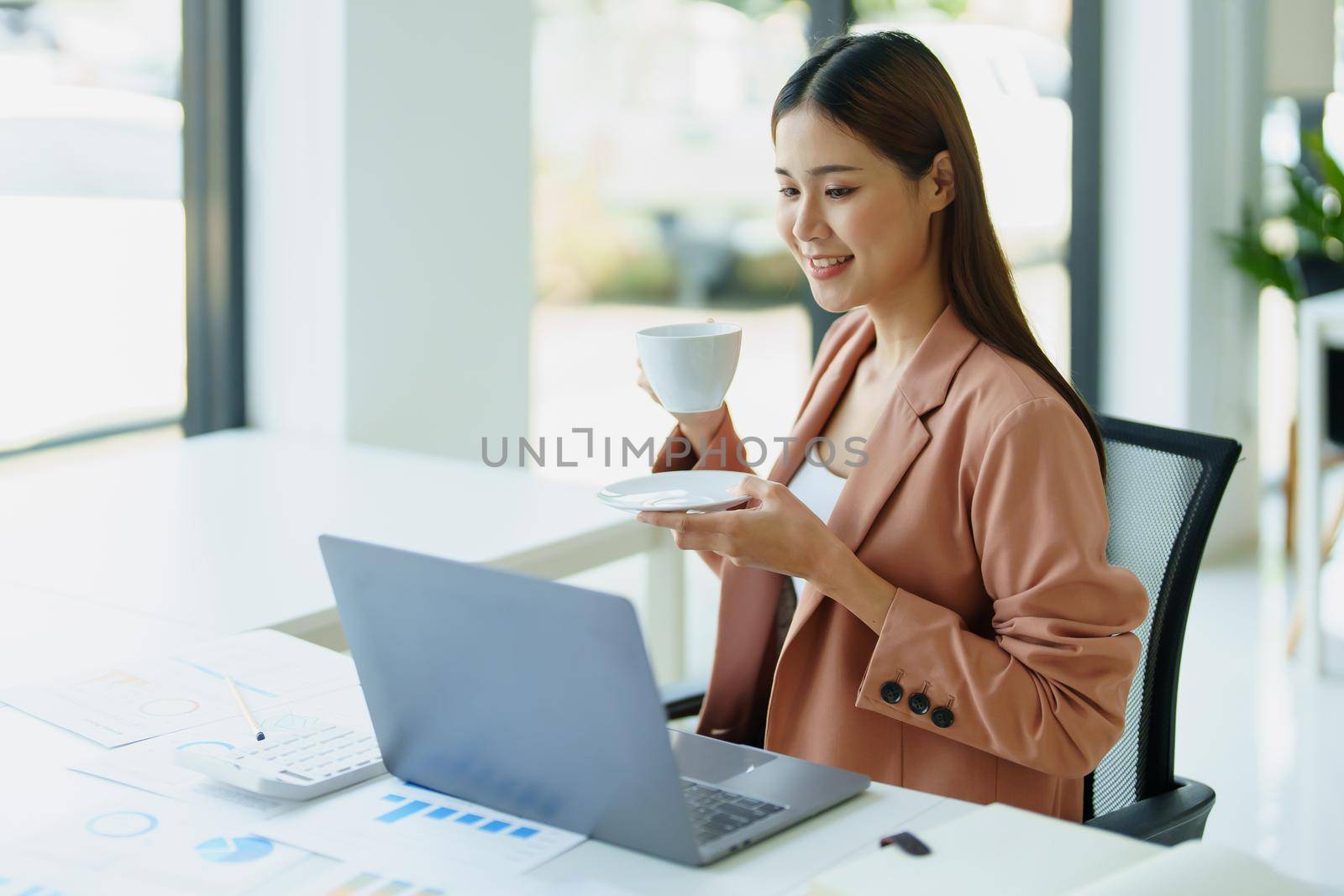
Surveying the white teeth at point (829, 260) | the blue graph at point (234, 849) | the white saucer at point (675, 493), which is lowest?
the blue graph at point (234, 849)

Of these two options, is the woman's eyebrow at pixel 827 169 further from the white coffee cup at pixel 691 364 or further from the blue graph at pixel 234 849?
the blue graph at pixel 234 849

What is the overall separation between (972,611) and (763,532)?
0.24 m

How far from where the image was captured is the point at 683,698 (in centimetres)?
154

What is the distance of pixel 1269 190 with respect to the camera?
4.39 meters

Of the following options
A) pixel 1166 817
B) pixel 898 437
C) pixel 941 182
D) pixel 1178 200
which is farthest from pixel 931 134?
pixel 1178 200

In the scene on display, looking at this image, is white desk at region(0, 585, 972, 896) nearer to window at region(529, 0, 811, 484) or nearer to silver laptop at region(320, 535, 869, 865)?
silver laptop at region(320, 535, 869, 865)

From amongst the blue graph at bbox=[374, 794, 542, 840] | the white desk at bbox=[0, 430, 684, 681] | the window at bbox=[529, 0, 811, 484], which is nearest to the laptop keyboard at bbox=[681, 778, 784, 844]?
the blue graph at bbox=[374, 794, 542, 840]

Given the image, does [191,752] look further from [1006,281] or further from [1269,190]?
[1269,190]

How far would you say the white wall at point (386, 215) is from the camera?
2504mm

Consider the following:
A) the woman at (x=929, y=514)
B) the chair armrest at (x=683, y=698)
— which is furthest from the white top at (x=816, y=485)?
the chair armrest at (x=683, y=698)

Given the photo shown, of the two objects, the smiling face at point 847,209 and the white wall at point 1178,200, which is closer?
the smiling face at point 847,209

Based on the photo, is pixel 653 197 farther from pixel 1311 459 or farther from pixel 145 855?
pixel 145 855

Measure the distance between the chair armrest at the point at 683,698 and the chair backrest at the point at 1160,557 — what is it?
17.1 inches

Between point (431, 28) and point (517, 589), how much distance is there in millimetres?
1920
